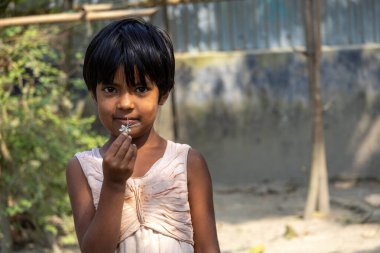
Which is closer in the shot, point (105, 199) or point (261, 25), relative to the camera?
point (105, 199)

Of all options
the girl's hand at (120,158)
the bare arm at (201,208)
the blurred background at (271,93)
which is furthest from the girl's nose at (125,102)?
the blurred background at (271,93)

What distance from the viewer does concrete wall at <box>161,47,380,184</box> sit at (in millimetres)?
8375

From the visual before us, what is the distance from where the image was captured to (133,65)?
2049 millimetres

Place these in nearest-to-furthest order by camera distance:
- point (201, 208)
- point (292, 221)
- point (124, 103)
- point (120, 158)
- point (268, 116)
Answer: point (120, 158), point (124, 103), point (201, 208), point (292, 221), point (268, 116)

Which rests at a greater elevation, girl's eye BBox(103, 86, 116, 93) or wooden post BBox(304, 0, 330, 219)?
girl's eye BBox(103, 86, 116, 93)

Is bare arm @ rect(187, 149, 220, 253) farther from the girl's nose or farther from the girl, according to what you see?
the girl's nose

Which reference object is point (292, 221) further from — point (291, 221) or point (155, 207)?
point (155, 207)

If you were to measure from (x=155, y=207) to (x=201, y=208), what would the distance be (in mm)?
128

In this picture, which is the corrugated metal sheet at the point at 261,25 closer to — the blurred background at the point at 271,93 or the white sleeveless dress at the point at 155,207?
the blurred background at the point at 271,93

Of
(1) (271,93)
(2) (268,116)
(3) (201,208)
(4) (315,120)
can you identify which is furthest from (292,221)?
(3) (201,208)

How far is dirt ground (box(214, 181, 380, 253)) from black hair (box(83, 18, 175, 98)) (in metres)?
3.63

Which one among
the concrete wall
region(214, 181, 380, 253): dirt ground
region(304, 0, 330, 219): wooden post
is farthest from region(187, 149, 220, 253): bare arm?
the concrete wall

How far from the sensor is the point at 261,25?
8461 mm

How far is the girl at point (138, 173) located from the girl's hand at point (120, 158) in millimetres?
24
